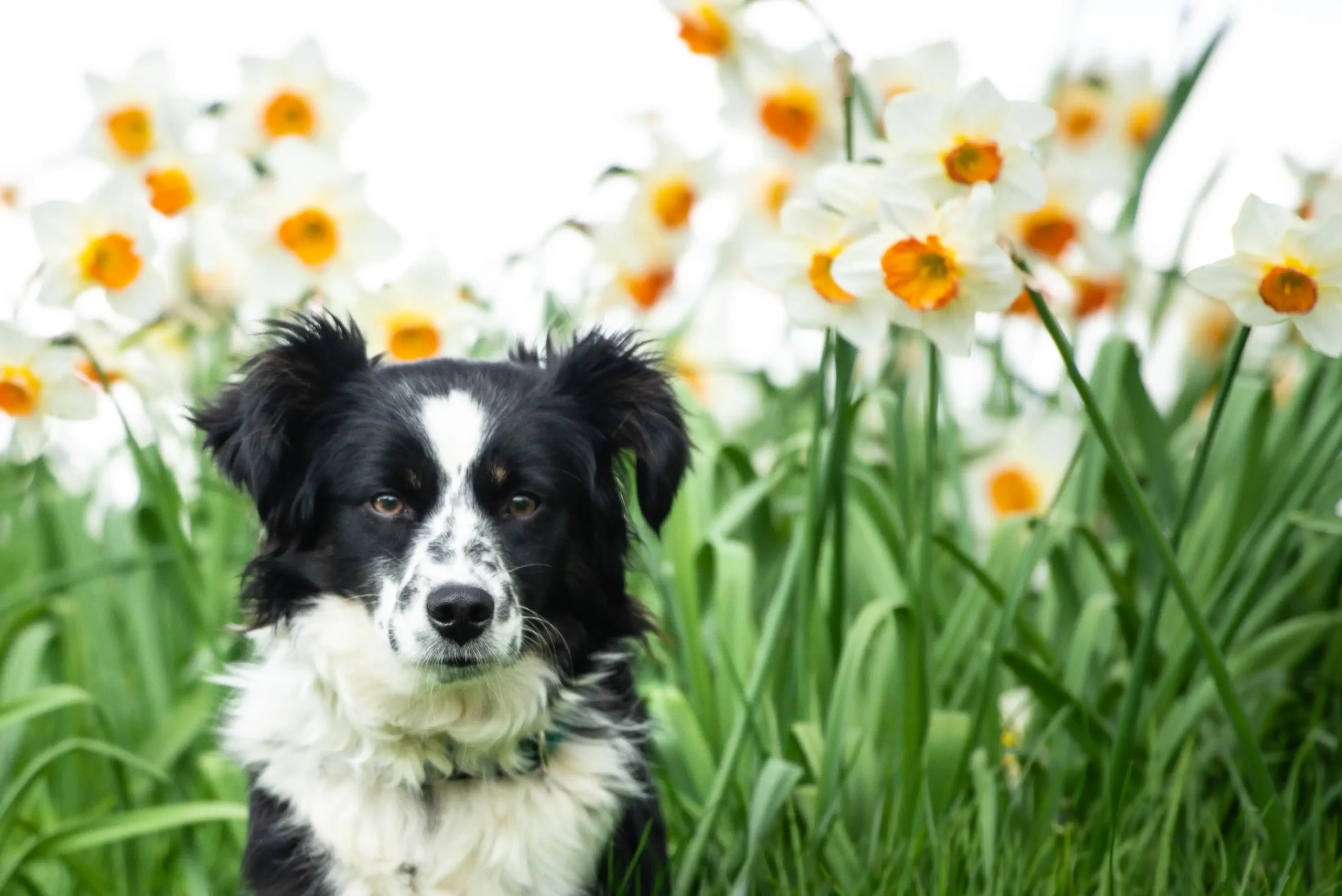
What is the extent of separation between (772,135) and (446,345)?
104 cm

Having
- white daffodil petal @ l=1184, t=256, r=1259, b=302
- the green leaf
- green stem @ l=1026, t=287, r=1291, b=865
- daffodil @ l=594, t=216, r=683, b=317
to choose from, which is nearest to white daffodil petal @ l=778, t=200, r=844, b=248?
green stem @ l=1026, t=287, r=1291, b=865

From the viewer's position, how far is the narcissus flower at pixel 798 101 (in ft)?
10.6

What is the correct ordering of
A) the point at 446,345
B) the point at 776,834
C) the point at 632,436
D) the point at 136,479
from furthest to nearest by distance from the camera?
1. the point at 136,479
2. the point at 446,345
3. the point at 776,834
4. the point at 632,436

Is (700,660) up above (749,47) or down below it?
below

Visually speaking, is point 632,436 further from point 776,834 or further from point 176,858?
point 176,858

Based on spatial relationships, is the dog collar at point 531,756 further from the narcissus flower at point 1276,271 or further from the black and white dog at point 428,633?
the narcissus flower at point 1276,271

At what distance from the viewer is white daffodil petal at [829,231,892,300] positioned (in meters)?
2.40

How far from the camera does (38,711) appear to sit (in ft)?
10.3

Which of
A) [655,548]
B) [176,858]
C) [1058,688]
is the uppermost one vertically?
[655,548]

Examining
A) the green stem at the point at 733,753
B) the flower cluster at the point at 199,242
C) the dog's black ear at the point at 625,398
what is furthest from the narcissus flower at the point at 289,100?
the green stem at the point at 733,753

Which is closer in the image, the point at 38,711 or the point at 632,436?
the point at 632,436

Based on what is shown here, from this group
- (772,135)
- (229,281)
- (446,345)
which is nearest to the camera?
(772,135)

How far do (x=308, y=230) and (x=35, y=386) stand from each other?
866mm

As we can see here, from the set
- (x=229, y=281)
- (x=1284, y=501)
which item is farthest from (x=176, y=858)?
(x=1284, y=501)
